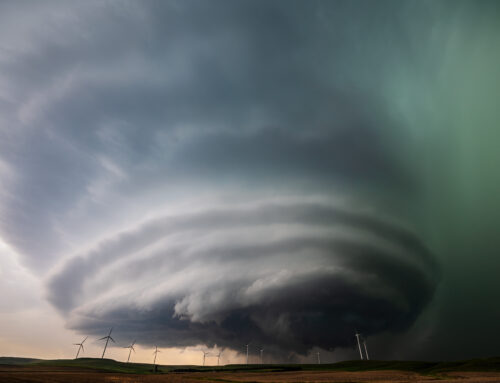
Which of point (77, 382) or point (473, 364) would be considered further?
point (473, 364)

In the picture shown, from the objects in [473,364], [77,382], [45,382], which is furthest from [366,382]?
[473,364]

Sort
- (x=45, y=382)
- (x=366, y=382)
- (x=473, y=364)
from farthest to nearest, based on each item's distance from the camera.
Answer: (x=473, y=364) < (x=366, y=382) < (x=45, y=382)

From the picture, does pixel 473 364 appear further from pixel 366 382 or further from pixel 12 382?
pixel 12 382

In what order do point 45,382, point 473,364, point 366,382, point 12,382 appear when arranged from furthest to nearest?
point 473,364
point 366,382
point 45,382
point 12,382

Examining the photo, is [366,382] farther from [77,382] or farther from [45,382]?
[45,382]

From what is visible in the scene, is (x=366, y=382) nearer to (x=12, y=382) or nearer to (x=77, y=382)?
(x=77, y=382)

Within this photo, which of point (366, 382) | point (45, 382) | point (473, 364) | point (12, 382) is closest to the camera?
point (12, 382)

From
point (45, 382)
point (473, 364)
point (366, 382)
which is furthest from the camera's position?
point (473, 364)

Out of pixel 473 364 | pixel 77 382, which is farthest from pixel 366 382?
pixel 473 364

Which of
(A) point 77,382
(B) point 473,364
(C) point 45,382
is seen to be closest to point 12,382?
(C) point 45,382

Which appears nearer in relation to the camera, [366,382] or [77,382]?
[77,382]
